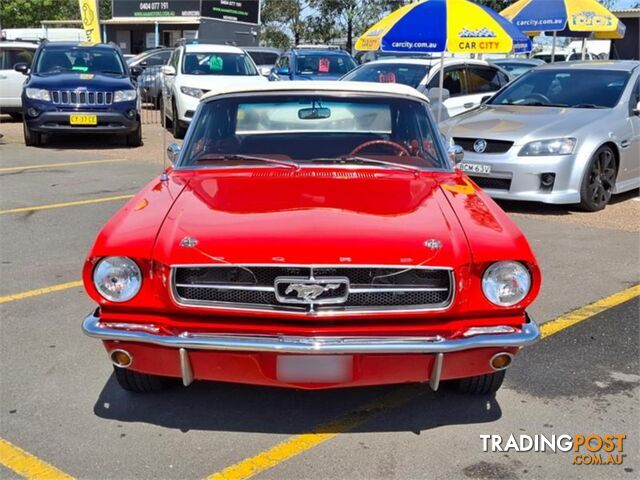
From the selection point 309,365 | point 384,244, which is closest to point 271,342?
point 309,365

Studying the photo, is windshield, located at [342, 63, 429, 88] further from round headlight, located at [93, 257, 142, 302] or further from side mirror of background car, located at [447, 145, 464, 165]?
round headlight, located at [93, 257, 142, 302]

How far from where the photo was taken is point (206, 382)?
4.21 meters

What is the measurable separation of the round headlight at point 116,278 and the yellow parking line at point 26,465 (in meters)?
0.74

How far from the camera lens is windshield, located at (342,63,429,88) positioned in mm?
12737

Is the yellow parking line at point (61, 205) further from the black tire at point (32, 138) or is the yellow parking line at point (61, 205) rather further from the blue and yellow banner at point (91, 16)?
the blue and yellow banner at point (91, 16)

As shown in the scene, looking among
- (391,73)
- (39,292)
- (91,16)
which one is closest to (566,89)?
(391,73)

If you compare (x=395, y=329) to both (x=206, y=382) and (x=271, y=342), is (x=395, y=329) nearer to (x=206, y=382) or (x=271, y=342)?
(x=271, y=342)

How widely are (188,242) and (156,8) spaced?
131ft

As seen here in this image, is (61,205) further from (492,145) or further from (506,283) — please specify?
(506,283)

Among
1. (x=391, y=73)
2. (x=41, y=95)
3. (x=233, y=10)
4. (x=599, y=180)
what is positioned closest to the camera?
(x=599, y=180)

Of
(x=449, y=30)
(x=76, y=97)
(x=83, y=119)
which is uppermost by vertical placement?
(x=449, y=30)

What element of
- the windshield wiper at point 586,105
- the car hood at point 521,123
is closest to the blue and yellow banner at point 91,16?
the car hood at point 521,123

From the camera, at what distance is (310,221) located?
141 inches

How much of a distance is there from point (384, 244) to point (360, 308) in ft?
0.93
